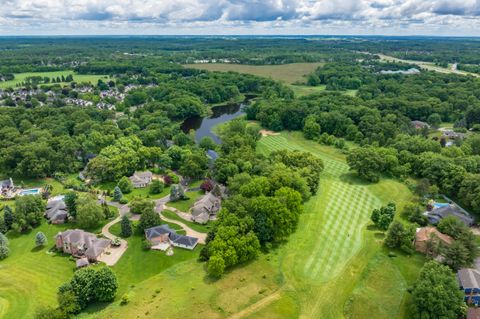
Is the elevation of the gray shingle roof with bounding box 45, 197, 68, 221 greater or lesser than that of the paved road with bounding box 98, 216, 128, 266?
greater

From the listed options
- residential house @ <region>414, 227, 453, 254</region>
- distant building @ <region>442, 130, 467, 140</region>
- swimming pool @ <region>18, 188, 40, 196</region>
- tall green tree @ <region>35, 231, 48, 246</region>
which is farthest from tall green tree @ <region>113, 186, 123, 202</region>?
distant building @ <region>442, 130, 467, 140</region>

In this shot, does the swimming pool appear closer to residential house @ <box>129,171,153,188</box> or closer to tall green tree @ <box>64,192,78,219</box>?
tall green tree @ <box>64,192,78,219</box>

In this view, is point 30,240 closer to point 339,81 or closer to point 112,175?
point 112,175

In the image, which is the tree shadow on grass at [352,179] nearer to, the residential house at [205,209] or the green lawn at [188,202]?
the residential house at [205,209]

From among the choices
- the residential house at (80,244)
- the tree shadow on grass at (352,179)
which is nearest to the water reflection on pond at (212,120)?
the tree shadow on grass at (352,179)

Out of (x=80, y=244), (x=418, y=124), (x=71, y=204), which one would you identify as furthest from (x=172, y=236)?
(x=418, y=124)
